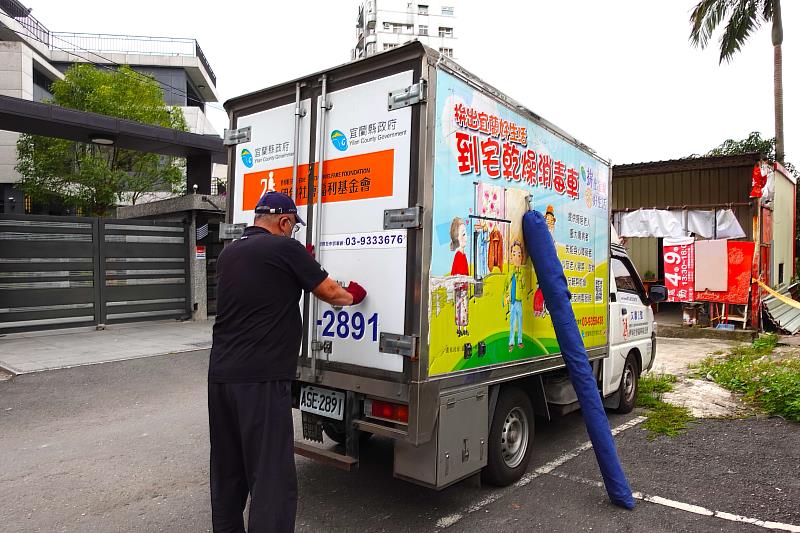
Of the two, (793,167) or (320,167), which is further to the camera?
(793,167)

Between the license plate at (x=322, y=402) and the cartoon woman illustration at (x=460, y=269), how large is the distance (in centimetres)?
95

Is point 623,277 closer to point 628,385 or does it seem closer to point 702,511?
point 628,385

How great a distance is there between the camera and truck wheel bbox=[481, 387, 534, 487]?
4043 mm

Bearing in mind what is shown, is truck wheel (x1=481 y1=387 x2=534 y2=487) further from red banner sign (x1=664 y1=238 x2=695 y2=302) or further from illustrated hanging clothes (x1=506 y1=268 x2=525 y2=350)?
red banner sign (x1=664 y1=238 x2=695 y2=302)

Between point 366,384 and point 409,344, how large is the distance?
449 mm

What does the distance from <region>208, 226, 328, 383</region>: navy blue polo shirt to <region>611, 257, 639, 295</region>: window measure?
4253 millimetres

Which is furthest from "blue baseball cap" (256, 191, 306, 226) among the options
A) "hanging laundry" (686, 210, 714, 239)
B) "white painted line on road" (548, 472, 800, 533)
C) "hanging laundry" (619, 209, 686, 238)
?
"hanging laundry" (686, 210, 714, 239)

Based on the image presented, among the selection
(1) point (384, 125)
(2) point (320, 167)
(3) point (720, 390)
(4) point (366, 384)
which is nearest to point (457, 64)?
(1) point (384, 125)

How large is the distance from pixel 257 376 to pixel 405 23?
80708 millimetres

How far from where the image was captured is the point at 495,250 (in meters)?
3.99

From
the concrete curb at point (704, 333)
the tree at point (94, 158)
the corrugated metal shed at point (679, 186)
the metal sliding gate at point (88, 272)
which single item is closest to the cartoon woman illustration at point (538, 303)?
the concrete curb at point (704, 333)

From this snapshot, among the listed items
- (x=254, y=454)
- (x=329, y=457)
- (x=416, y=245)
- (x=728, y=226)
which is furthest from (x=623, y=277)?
(x=728, y=226)

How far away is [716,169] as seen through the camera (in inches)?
548

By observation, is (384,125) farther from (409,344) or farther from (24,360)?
(24,360)
